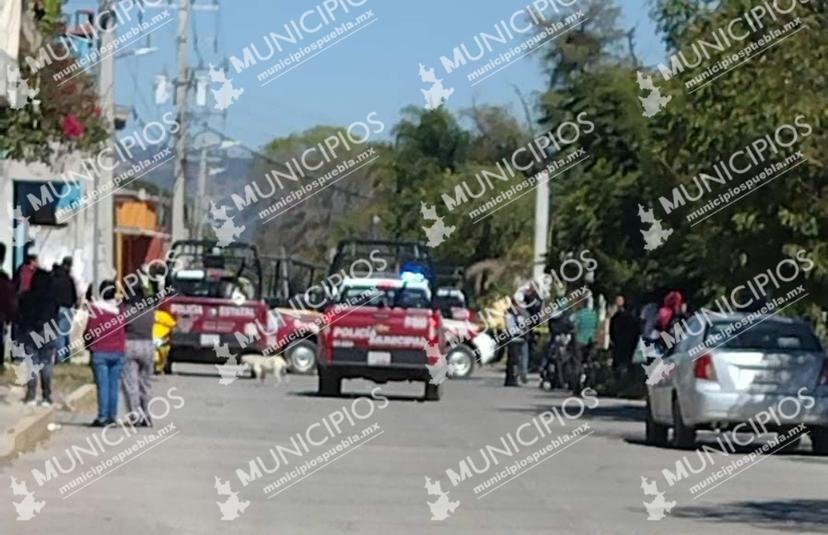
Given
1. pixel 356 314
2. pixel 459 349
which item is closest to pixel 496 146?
pixel 459 349

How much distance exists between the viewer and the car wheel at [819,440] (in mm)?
23297

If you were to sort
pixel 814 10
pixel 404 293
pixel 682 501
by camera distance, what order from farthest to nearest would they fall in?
pixel 404 293
pixel 814 10
pixel 682 501

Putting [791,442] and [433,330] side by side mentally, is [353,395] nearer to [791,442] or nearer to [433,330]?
[433,330]

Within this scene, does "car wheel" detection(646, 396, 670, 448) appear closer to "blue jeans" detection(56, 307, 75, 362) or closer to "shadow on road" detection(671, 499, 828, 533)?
"shadow on road" detection(671, 499, 828, 533)

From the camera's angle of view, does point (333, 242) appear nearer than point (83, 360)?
No

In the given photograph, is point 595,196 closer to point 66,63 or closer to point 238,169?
point 66,63

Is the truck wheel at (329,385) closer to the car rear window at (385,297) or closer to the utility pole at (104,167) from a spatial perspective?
the car rear window at (385,297)

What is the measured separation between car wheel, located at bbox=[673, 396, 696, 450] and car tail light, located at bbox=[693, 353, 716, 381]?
1.83ft

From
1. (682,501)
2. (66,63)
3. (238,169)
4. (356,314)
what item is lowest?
(682,501)

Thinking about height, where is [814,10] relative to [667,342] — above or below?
above

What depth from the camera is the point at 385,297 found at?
35094 millimetres

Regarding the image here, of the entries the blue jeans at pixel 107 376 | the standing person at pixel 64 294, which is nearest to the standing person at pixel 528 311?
the standing person at pixel 64 294

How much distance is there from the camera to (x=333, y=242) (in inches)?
4176

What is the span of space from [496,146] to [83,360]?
5094 centimetres
